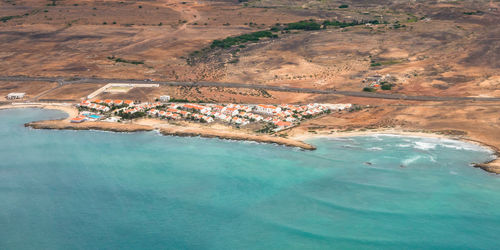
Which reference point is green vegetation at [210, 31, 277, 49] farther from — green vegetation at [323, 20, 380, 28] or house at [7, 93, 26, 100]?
house at [7, 93, 26, 100]

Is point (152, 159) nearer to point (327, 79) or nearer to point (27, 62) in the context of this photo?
point (327, 79)

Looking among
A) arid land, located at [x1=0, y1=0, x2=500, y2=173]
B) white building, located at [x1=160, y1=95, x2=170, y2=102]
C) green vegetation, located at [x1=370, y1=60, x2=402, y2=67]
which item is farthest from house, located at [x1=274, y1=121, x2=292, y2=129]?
green vegetation, located at [x1=370, y1=60, x2=402, y2=67]

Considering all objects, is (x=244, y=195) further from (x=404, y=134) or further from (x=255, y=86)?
(x=255, y=86)

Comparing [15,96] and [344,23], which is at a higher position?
[344,23]

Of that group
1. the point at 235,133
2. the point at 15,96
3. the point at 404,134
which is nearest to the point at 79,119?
the point at 15,96

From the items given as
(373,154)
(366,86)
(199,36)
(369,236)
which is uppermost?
(199,36)

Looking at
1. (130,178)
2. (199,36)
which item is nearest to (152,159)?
(130,178)
